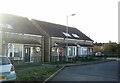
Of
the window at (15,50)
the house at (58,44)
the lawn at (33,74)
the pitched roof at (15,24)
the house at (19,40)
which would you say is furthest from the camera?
the house at (58,44)

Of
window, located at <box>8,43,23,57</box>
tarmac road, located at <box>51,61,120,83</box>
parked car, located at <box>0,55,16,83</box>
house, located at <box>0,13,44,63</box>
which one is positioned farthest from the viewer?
window, located at <box>8,43,23,57</box>

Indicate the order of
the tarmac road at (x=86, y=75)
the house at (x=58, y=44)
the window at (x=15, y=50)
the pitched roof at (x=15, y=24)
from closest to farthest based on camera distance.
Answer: the tarmac road at (x=86, y=75)
the window at (x=15, y=50)
the pitched roof at (x=15, y=24)
the house at (x=58, y=44)

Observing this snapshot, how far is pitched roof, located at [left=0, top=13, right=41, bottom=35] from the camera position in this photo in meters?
35.0

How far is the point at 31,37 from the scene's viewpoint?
38531mm

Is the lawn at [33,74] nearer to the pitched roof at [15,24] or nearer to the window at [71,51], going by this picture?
the pitched roof at [15,24]

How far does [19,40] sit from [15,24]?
167 inches

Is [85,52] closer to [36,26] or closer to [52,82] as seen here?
[36,26]

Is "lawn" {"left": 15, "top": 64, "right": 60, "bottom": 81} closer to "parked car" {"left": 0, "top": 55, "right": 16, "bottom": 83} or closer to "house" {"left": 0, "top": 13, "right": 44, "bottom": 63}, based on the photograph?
"parked car" {"left": 0, "top": 55, "right": 16, "bottom": 83}

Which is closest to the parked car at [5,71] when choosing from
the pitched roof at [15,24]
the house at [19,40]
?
the house at [19,40]

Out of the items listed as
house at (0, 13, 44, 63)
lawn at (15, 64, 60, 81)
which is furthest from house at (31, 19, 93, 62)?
lawn at (15, 64, 60, 81)

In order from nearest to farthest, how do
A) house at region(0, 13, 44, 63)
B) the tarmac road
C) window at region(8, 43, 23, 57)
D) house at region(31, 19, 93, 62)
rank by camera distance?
the tarmac road, house at region(0, 13, 44, 63), window at region(8, 43, 23, 57), house at region(31, 19, 93, 62)

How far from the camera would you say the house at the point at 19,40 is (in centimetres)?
3250

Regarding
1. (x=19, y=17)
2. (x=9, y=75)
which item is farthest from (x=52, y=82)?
(x=19, y=17)

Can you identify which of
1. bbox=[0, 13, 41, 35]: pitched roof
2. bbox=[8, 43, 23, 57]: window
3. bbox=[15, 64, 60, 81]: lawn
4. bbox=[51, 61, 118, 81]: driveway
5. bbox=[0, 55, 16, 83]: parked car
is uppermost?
bbox=[0, 13, 41, 35]: pitched roof
